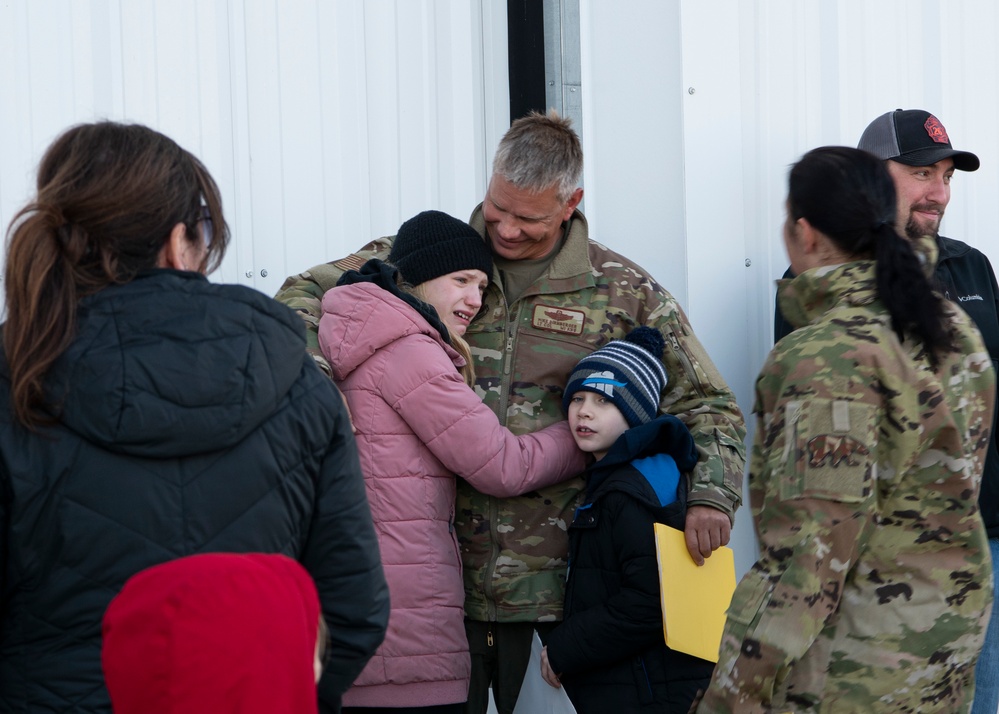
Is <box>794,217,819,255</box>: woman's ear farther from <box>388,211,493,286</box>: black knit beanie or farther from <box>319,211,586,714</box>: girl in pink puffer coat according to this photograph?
<box>388,211,493,286</box>: black knit beanie

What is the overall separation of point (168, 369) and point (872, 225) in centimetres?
128

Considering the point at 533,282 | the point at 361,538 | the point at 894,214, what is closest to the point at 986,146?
the point at 533,282

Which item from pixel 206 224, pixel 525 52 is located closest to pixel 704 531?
pixel 206 224

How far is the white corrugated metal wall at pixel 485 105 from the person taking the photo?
10.4 feet

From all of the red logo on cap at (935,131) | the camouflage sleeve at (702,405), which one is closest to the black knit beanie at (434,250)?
the camouflage sleeve at (702,405)

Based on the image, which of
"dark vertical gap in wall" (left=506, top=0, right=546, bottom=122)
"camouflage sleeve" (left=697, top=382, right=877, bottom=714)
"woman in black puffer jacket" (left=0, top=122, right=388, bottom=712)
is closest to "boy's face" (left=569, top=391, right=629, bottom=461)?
"camouflage sleeve" (left=697, top=382, right=877, bottom=714)

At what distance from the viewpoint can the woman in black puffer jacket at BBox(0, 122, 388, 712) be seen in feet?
5.41

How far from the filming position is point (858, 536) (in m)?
2.00

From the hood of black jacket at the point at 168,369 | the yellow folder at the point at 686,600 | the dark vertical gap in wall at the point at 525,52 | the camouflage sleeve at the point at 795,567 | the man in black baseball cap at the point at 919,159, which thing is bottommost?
the yellow folder at the point at 686,600

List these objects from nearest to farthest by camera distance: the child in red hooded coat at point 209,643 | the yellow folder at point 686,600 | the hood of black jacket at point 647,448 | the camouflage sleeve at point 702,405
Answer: the child in red hooded coat at point 209,643
the yellow folder at point 686,600
the hood of black jacket at point 647,448
the camouflage sleeve at point 702,405

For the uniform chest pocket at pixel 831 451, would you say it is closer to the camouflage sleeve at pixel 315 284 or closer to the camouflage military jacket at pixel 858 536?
the camouflage military jacket at pixel 858 536

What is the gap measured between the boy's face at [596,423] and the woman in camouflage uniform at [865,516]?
76 cm

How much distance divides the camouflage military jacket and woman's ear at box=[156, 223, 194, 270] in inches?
40.3

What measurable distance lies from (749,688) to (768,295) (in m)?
2.21
